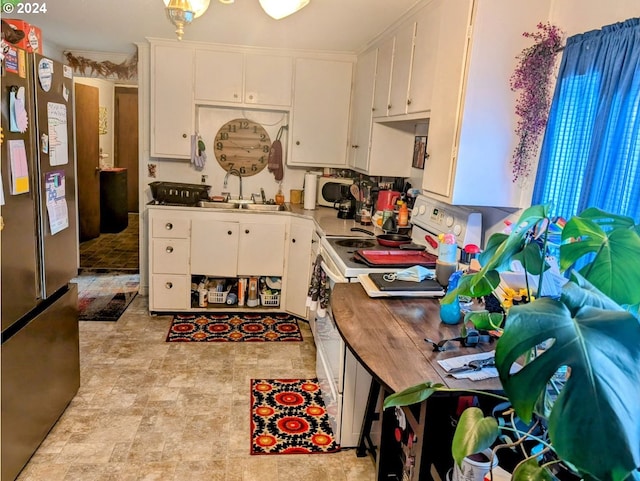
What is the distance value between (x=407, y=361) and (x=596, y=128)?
1.10 m

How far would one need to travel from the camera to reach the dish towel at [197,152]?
13.6ft

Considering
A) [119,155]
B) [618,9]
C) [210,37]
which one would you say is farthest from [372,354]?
[119,155]

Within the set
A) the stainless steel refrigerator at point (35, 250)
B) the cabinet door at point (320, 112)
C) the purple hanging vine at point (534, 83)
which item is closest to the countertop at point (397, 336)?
the purple hanging vine at point (534, 83)

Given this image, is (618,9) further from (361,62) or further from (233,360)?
(233,360)

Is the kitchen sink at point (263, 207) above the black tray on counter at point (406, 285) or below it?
above

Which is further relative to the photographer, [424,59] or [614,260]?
[424,59]

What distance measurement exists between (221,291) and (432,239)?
2.10m

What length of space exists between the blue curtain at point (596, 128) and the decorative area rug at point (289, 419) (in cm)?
160

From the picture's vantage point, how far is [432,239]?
266 centimetres

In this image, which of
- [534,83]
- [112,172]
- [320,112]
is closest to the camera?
[534,83]

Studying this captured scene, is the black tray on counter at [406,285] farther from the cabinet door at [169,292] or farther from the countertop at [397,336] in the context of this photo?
the cabinet door at [169,292]

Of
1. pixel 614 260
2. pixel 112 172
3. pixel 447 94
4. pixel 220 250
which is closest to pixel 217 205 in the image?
pixel 220 250

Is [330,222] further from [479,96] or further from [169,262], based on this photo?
[479,96]

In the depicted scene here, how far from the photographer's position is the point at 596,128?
1.72 meters
